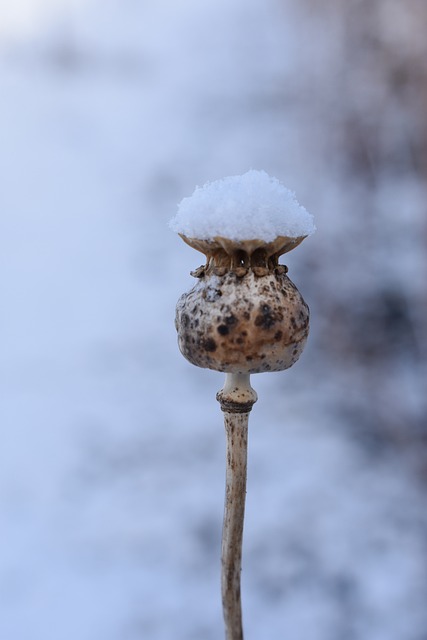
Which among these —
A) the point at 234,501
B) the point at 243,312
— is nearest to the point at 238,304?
the point at 243,312

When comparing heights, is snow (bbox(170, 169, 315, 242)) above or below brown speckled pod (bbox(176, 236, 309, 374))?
above

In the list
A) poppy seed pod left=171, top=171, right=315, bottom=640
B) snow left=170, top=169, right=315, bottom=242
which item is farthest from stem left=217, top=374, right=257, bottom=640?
snow left=170, top=169, right=315, bottom=242

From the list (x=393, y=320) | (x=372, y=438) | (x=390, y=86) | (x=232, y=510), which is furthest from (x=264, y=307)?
(x=390, y=86)

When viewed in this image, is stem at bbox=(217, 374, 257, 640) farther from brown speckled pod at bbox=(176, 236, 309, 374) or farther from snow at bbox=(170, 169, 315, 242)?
snow at bbox=(170, 169, 315, 242)

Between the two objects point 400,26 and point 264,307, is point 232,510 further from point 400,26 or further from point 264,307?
point 400,26

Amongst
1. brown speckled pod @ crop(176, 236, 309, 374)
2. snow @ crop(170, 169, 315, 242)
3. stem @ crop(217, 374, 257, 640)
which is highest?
snow @ crop(170, 169, 315, 242)

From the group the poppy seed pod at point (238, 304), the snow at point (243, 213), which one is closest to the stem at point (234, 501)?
the poppy seed pod at point (238, 304)

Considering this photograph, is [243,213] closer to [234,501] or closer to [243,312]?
[243,312]
